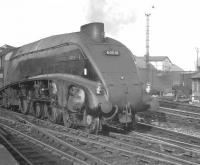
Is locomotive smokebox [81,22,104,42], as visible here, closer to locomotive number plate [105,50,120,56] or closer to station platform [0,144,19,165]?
locomotive number plate [105,50,120,56]

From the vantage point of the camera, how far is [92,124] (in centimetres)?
1004

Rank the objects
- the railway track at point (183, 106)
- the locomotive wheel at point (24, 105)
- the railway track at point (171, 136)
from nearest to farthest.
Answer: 1. the railway track at point (171, 136)
2. the locomotive wheel at point (24, 105)
3. the railway track at point (183, 106)

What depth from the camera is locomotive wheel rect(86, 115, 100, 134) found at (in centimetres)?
988

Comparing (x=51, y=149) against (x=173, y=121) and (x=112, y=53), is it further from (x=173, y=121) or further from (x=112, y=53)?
(x=173, y=121)

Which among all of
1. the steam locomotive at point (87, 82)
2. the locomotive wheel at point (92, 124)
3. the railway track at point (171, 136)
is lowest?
the railway track at point (171, 136)

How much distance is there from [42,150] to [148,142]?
306 cm

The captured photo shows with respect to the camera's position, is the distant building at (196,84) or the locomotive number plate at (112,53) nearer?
the locomotive number plate at (112,53)

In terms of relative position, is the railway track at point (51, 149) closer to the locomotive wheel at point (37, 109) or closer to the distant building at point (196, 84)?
the locomotive wheel at point (37, 109)

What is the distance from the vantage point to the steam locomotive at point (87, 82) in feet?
32.5

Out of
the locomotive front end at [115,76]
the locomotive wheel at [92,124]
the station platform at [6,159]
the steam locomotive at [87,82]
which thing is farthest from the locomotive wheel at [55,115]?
the station platform at [6,159]

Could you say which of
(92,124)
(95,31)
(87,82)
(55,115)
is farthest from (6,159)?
(95,31)

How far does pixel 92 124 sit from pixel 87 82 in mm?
1413

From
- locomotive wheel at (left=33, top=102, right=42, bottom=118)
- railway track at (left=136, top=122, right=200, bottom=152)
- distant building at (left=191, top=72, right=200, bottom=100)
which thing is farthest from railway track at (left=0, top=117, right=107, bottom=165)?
distant building at (left=191, top=72, right=200, bottom=100)

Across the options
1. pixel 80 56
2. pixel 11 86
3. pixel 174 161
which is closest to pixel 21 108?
A: pixel 11 86
